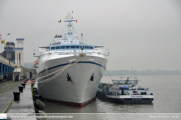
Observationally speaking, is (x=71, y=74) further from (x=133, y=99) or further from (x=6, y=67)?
(x=6, y=67)

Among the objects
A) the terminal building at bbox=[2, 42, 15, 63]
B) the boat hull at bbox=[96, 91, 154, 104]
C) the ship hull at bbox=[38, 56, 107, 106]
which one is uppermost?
the terminal building at bbox=[2, 42, 15, 63]

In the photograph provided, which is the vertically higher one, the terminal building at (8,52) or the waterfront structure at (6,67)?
the terminal building at (8,52)

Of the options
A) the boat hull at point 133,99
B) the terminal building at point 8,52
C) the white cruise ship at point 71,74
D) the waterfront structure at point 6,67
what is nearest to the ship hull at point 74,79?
the white cruise ship at point 71,74

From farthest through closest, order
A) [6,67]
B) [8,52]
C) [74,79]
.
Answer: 1. [8,52]
2. [6,67]
3. [74,79]

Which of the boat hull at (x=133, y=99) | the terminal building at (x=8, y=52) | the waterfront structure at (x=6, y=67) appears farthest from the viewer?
the terminal building at (x=8, y=52)

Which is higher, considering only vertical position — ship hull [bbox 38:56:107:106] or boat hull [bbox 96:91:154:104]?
ship hull [bbox 38:56:107:106]

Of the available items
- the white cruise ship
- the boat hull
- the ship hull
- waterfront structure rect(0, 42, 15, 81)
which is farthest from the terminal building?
the boat hull

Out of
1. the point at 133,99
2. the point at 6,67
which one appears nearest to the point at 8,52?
the point at 6,67

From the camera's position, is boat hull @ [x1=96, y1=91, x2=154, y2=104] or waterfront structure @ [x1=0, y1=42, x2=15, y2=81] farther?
waterfront structure @ [x1=0, y1=42, x2=15, y2=81]

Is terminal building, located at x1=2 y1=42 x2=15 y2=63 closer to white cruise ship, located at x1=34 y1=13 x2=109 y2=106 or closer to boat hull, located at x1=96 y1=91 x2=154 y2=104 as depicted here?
white cruise ship, located at x1=34 y1=13 x2=109 y2=106

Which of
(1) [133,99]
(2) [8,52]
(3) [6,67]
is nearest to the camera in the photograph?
(1) [133,99]

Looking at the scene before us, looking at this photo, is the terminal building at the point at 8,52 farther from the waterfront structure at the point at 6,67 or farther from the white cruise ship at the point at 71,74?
the white cruise ship at the point at 71,74

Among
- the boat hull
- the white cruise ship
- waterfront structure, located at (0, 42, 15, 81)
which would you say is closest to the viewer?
the white cruise ship

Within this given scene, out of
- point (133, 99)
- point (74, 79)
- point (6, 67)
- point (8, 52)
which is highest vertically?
point (8, 52)
